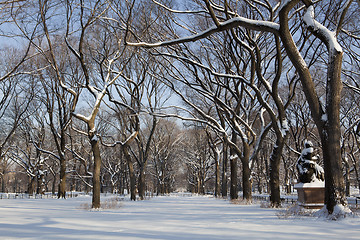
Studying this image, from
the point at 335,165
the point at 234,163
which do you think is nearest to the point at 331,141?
the point at 335,165

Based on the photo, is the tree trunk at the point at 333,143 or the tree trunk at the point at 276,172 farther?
the tree trunk at the point at 276,172

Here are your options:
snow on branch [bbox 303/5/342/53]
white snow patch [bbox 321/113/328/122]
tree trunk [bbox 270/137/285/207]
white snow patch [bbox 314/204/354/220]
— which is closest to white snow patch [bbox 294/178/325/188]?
tree trunk [bbox 270/137/285/207]

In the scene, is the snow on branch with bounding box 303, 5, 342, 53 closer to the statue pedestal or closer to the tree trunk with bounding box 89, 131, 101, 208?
the statue pedestal

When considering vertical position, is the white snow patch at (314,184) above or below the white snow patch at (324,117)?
below

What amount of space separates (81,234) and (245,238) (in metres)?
3.40

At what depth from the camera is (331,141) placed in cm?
866

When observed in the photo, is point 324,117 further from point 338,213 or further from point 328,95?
point 338,213

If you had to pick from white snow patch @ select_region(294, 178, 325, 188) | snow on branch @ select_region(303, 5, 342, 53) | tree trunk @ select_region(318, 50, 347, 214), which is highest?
snow on branch @ select_region(303, 5, 342, 53)

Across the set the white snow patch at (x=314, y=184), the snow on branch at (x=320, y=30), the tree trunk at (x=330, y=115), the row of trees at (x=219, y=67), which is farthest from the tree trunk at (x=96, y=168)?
the snow on branch at (x=320, y=30)

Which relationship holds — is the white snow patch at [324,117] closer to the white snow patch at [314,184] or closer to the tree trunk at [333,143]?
the tree trunk at [333,143]

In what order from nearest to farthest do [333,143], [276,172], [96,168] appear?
[333,143]
[96,168]
[276,172]

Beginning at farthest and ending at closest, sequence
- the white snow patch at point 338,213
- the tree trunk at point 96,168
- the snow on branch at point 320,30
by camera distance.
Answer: the tree trunk at point 96,168
the snow on branch at point 320,30
the white snow patch at point 338,213

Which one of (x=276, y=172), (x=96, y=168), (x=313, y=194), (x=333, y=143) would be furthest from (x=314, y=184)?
(x=96, y=168)

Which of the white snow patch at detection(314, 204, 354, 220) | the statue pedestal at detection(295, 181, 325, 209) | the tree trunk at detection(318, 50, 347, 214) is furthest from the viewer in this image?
the statue pedestal at detection(295, 181, 325, 209)
